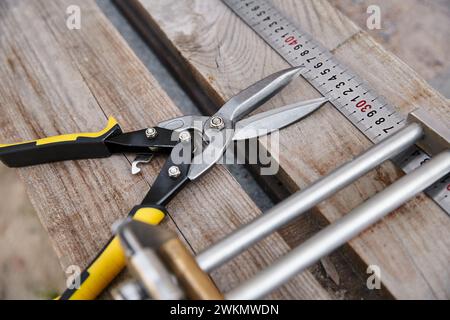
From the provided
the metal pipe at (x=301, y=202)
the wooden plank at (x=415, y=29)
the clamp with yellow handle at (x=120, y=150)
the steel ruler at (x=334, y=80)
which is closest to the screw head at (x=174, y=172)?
the clamp with yellow handle at (x=120, y=150)

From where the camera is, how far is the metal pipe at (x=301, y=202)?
83 cm

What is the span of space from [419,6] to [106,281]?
1658 millimetres

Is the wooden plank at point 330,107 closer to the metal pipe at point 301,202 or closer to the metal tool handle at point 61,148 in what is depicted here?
the metal pipe at point 301,202

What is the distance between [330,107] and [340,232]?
0.40 metres

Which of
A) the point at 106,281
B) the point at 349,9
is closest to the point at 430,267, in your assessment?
the point at 106,281

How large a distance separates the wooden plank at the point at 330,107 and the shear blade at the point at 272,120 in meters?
0.03

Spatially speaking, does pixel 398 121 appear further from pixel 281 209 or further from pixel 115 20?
pixel 115 20

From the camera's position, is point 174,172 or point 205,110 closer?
point 174,172

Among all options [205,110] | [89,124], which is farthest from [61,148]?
[205,110]

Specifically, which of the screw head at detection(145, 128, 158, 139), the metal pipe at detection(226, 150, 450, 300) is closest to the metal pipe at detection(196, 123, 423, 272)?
the metal pipe at detection(226, 150, 450, 300)

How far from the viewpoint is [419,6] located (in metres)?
1.88

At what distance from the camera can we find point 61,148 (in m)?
1.12

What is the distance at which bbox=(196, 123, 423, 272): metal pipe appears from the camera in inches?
32.5

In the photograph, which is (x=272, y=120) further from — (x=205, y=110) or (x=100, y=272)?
(x=100, y=272)
